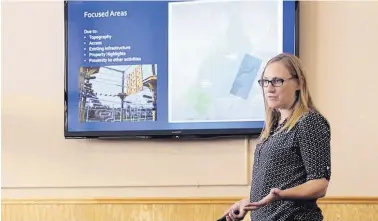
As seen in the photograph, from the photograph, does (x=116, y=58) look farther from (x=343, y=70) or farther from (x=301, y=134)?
(x=301, y=134)

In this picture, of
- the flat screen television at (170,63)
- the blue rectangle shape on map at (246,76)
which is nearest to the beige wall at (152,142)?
the flat screen television at (170,63)

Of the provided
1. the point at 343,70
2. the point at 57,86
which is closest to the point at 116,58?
the point at 57,86

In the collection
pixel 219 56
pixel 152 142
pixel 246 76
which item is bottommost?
pixel 152 142

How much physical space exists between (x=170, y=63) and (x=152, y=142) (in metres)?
0.45

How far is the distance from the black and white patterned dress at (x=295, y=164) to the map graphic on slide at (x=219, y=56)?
1.16m

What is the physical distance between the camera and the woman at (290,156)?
1.64m

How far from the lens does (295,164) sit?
1718mm

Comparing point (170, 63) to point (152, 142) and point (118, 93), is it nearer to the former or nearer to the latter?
point (118, 93)

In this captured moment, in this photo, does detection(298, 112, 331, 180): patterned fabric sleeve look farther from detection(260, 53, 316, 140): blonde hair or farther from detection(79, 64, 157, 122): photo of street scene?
detection(79, 64, 157, 122): photo of street scene

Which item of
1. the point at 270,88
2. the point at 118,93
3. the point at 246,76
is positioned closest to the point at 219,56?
the point at 246,76

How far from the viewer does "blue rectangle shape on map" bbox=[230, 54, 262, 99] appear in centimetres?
293

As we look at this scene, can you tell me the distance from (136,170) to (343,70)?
1254mm

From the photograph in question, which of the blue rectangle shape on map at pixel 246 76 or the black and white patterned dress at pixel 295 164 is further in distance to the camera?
the blue rectangle shape on map at pixel 246 76

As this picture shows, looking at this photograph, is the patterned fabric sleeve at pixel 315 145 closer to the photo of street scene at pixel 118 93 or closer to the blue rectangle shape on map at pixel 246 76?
the blue rectangle shape on map at pixel 246 76
